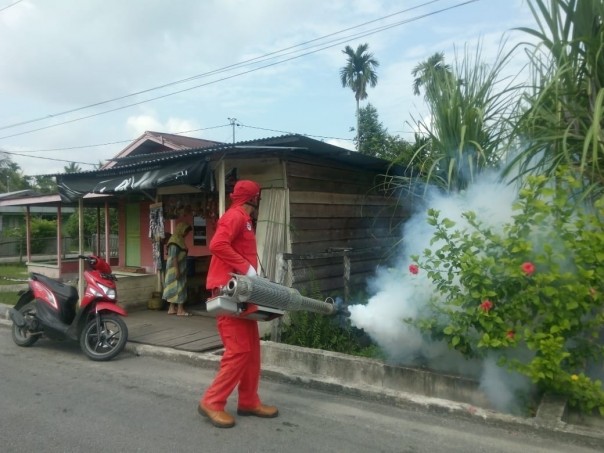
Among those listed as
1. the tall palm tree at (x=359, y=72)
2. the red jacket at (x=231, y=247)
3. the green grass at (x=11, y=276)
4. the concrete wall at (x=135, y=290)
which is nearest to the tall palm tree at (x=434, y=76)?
the red jacket at (x=231, y=247)

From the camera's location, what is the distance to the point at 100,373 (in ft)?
19.7

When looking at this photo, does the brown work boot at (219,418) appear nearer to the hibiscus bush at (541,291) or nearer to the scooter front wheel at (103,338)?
the hibiscus bush at (541,291)

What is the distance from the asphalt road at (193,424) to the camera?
3895mm

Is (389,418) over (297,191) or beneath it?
beneath

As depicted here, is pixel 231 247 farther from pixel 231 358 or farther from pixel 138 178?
pixel 138 178

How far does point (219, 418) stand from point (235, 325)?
2.45 ft

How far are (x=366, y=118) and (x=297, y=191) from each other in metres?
25.9

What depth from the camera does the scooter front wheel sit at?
662 centimetres

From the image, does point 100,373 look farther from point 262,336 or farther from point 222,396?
point 222,396

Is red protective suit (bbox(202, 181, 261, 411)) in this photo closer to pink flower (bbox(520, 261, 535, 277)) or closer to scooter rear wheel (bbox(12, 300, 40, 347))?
pink flower (bbox(520, 261, 535, 277))

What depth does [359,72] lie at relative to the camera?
4212cm

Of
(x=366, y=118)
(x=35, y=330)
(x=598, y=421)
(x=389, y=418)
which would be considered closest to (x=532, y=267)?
(x=598, y=421)

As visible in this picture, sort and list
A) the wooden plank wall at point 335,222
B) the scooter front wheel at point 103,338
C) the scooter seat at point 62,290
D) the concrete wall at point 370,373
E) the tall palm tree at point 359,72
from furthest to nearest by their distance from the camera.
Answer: the tall palm tree at point 359,72 → the wooden plank wall at point 335,222 → the scooter seat at point 62,290 → the scooter front wheel at point 103,338 → the concrete wall at point 370,373

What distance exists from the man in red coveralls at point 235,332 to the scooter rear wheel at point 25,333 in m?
4.12
